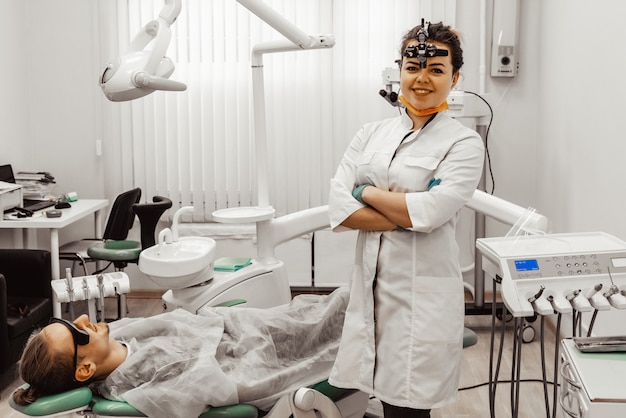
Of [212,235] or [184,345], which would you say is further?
[212,235]

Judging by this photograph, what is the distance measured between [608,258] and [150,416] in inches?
48.2

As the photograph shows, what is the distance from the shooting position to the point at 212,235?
451 cm

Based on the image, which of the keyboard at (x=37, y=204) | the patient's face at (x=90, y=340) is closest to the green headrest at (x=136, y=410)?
the patient's face at (x=90, y=340)

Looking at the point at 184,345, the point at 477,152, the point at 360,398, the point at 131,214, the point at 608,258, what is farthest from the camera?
the point at 131,214

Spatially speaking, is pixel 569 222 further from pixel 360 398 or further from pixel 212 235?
pixel 212 235

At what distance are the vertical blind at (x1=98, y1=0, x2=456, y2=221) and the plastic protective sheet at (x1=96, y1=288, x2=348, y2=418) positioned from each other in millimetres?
2049

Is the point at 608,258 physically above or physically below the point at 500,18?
below

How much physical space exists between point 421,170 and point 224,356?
79 cm

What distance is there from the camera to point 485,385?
125 inches

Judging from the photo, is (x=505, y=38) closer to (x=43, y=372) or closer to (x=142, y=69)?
(x=142, y=69)

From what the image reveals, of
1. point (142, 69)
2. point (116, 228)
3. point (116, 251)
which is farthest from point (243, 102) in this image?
point (142, 69)

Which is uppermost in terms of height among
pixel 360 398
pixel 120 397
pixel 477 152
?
pixel 477 152

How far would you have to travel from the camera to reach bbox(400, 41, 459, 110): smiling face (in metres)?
2.04

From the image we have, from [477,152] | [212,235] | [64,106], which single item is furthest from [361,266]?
[64,106]
